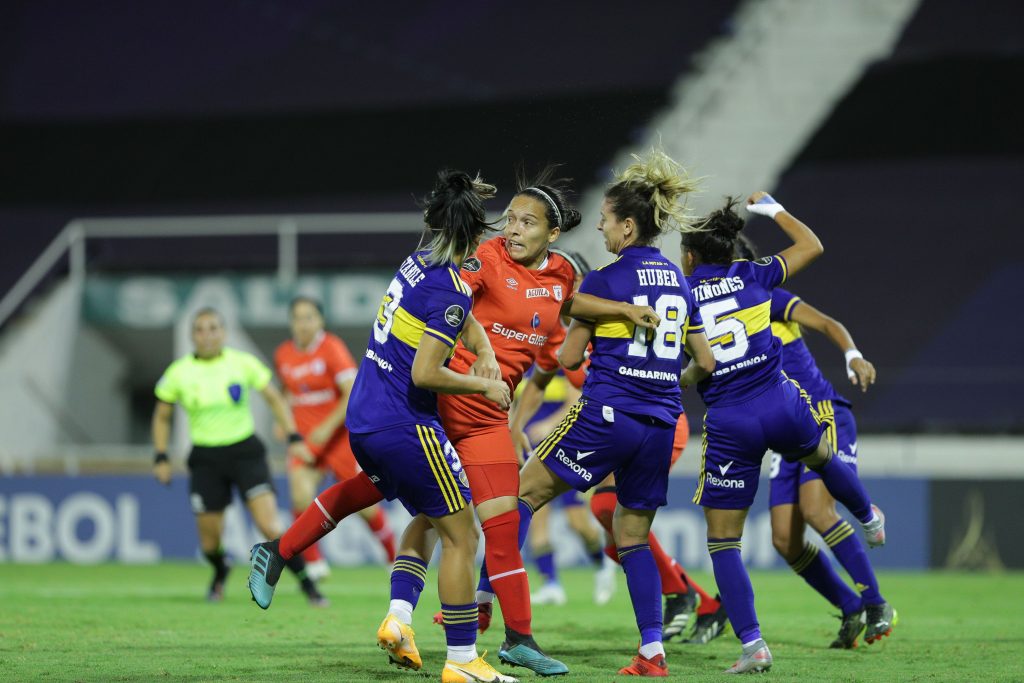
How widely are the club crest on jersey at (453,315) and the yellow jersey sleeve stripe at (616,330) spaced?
88 centimetres

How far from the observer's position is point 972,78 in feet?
62.0

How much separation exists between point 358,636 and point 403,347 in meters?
2.61

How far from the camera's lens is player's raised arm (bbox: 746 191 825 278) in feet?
21.8

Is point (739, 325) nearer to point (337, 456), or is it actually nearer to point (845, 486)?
point (845, 486)

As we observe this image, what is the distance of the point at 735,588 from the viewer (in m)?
6.32

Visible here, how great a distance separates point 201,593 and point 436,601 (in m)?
2.03

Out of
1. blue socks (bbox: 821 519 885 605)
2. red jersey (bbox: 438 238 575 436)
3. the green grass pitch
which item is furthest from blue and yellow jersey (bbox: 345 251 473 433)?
blue socks (bbox: 821 519 885 605)

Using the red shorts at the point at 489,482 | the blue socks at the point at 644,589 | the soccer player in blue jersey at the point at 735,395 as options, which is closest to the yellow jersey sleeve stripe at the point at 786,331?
the soccer player in blue jersey at the point at 735,395

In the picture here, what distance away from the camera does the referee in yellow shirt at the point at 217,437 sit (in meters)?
9.99

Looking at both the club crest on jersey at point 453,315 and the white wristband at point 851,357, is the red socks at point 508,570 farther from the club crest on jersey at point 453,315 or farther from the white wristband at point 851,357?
the white wristband at point 851,357

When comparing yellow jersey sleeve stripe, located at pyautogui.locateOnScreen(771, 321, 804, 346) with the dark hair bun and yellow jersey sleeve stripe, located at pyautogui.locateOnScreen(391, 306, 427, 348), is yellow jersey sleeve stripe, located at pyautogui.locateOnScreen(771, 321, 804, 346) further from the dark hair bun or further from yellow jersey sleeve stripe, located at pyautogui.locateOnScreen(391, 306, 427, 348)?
yellow jersey sleeve stripe, located at pyautogui.locateOnScreen(391, 306, 427, 348)

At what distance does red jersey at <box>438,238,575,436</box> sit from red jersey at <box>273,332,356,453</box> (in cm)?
512

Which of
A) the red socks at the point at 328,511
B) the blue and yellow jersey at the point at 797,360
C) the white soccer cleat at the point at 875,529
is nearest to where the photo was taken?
the red socks at the point at 328,511

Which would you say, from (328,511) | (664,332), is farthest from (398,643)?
(664,332)
